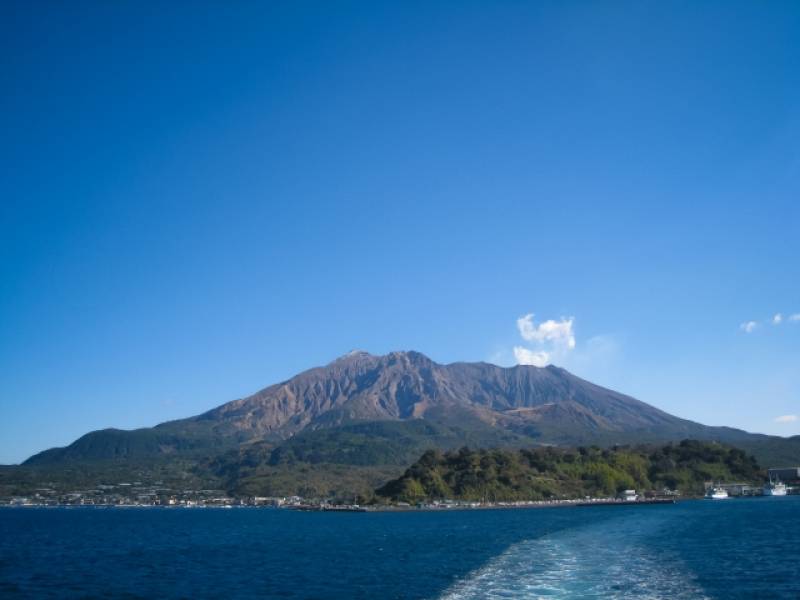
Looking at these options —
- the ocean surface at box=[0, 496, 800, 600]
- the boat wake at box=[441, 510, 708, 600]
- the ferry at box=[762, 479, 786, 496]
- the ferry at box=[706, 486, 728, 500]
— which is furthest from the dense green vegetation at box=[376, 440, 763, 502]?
the boat wake at box=[441, 510, 708, 600]

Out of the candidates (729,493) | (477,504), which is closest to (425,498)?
(477,504)

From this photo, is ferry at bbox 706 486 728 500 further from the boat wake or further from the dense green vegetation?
the boat wake

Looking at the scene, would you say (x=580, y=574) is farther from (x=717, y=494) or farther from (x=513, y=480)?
(x=717, y=494)

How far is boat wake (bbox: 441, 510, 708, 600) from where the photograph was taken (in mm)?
35312

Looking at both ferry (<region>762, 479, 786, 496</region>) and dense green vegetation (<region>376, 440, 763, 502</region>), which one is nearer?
dense green vegetation (<region>376, 440, 763, 502</region>)

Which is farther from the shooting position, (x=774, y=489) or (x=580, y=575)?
(x=774, y=489)

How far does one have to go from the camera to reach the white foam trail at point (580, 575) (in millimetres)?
35219

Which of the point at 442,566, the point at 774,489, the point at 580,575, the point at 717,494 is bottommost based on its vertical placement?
the point at 442,566

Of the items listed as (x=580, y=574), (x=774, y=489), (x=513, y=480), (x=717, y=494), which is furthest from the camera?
(x=774, y=489)

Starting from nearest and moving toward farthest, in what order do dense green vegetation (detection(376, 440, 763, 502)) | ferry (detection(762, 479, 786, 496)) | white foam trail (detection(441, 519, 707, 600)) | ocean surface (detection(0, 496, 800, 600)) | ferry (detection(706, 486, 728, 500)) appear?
white foam trail (detection(441, 519, 707, 600)), ocean surface (detection(0, 496, 800, 600)), ferry (detection(706, 486, 728, 500)), dense green vegetation (detection(376, 440, 763, 502)), ferry (detection(762, 479, 786, 496))

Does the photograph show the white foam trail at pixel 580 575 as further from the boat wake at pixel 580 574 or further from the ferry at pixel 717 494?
the ferry at pixel 717 494

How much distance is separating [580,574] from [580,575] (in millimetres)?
398

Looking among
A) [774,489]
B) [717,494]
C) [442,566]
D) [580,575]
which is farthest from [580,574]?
[774,489]

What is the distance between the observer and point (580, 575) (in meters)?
40.2
